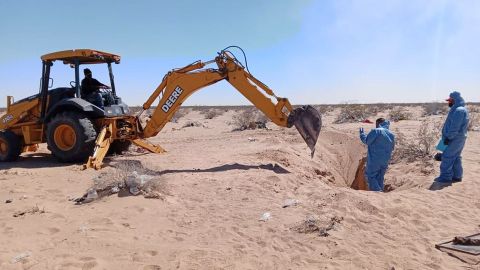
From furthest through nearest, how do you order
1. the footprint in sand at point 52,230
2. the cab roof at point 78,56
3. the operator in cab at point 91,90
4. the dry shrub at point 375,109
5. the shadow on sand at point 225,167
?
the dry shrub at point 375,109, the operator in cab at point 91,90, the cab roof at point 78,56, the shadow on sand at point 225,167, the footprint in sand at point 52,230

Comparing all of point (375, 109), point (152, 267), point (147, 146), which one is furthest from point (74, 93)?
point (375, 109)

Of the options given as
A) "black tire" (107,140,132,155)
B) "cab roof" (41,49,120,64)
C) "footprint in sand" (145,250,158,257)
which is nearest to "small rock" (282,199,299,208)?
"footprint in sand" (145,250,158,257)

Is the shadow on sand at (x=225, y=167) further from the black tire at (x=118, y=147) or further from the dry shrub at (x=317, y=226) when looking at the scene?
the dry shrub at (x=317, y=226)

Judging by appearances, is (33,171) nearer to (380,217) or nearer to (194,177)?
(194,177)

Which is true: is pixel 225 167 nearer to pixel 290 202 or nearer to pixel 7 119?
pixel 290 202

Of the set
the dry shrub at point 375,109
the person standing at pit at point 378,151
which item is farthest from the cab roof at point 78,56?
the dry shrub at point 375,109

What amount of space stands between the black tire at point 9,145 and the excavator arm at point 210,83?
255cm

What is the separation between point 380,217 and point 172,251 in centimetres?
302

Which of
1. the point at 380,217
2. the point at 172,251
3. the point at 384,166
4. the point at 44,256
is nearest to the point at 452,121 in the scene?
the point at 384,166

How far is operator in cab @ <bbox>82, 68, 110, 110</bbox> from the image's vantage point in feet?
33.2

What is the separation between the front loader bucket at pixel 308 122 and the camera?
8773 mm

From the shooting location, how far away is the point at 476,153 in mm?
11664

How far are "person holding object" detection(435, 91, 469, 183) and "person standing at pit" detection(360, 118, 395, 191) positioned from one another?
1.04 meters

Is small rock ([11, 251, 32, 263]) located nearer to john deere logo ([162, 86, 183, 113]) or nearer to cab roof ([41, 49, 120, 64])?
john deere logo ([162, 86, 183, 113])
